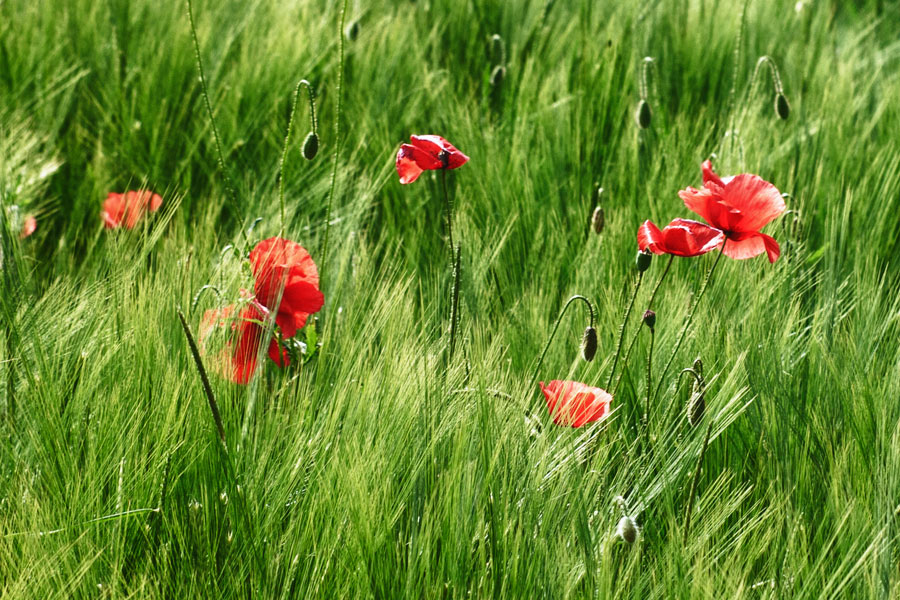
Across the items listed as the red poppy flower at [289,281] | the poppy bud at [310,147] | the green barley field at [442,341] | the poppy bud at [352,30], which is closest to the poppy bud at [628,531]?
the green barley field at [442,341]

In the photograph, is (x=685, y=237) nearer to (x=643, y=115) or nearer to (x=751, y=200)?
(x=751, y=200)

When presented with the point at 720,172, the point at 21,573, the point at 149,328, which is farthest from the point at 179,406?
the point at 720,172

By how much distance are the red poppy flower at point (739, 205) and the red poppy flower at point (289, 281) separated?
0.41 m

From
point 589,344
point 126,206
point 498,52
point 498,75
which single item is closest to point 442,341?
point 589,344

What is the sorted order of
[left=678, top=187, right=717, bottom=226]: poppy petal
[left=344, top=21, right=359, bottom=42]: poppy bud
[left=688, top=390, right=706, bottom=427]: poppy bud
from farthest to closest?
1. [left=344, top=21, right=359, bottom=42]: poppy bud
2. [left=678, top=187, right=717, bottom=226]: poppy petal
3. [left=688, top=390, right=706, bottom=427]: poppy bud

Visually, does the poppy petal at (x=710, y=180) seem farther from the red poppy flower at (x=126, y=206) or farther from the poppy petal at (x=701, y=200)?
the red poppy flower at (x=126, y=206)

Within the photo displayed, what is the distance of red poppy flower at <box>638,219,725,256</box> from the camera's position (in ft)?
3.37

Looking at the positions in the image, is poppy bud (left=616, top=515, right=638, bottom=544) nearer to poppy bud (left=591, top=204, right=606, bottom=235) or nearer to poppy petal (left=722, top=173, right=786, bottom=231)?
poppy petal (left=722, top=173, right=786, bottom=231)

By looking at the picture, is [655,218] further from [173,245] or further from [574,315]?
[173,245]

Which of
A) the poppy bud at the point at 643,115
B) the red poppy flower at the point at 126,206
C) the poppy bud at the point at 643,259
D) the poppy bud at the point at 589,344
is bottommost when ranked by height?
the red poppy flower at the point at 126,206

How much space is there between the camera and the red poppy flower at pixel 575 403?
967mm

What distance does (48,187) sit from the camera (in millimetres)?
1736

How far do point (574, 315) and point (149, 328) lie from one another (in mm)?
497

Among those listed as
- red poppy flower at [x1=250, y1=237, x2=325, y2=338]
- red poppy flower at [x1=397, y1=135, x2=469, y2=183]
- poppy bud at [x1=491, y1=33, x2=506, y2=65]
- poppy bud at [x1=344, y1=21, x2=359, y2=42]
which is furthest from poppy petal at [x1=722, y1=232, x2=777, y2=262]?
poppy bud at [x1=491, y1=33, x2=506, y2=65]
